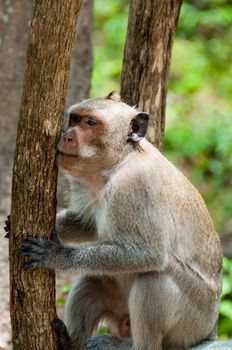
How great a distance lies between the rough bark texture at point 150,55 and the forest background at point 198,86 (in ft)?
17.7

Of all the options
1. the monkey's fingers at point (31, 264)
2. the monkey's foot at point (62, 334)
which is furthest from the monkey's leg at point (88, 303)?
the monkey's fingers at point (31, 264)

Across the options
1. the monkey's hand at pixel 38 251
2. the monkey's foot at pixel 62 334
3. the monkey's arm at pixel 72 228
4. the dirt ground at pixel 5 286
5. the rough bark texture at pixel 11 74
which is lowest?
the dirt ground at pixel 5 286

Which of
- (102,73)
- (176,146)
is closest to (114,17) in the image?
(102,73)

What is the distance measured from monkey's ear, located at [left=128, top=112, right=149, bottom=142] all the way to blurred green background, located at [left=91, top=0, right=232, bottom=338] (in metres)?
6.74

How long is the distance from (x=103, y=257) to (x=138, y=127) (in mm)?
1077

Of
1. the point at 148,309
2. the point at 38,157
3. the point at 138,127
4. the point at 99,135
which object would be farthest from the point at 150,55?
the point at 148,309

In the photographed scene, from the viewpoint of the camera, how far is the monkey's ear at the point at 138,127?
5992mm

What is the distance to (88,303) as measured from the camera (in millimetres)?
6562

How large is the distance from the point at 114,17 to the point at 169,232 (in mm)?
11190

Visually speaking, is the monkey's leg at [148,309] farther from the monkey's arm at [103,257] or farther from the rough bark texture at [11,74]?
the rough bark texture at [11,74]

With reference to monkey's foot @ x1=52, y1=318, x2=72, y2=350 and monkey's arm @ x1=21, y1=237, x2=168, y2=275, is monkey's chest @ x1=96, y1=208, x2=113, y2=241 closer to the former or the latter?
monkey's arm @ x1=21, y1=237, x2=168, y2=275

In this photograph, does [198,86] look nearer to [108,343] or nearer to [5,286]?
[5,286]

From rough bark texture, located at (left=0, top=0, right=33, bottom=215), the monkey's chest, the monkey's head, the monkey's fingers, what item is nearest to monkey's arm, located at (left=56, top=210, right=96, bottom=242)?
the monkey's chest

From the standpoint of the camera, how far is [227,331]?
9391mm
